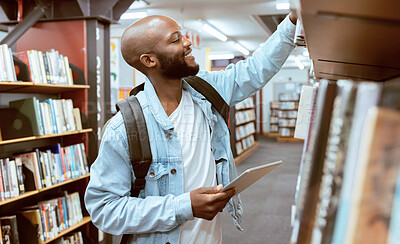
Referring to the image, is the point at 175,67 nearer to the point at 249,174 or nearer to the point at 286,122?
the point at 249,174

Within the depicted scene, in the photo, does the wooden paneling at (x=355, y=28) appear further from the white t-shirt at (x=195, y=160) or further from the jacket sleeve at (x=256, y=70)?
the white t-shirt at (x=195, y=160)

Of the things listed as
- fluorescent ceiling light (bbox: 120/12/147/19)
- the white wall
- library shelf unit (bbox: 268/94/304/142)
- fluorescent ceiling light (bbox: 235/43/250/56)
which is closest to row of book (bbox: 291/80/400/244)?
fluorescent ceiling light (bbox: 120/12/147/19)

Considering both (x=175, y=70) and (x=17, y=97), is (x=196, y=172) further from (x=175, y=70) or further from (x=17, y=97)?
(x=17, y=97)

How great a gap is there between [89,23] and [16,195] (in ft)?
5.89

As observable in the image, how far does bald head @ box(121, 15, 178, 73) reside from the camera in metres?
1.55

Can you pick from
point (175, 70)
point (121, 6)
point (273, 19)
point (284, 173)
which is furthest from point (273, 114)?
point (175, 70)

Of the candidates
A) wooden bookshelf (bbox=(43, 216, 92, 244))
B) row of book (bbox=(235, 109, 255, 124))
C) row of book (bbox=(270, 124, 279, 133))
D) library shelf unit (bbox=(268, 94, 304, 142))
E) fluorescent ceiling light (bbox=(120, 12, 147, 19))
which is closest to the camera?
wooden bookshelf (bbox=(43, 216, 92, 244))

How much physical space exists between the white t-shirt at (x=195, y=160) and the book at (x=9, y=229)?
1793mm

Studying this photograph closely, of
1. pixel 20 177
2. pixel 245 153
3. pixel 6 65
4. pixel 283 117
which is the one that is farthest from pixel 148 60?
pixel 283 117

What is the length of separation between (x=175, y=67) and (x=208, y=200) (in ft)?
1.96

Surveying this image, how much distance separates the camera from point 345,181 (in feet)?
1.07

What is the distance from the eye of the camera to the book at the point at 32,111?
9.26 feet

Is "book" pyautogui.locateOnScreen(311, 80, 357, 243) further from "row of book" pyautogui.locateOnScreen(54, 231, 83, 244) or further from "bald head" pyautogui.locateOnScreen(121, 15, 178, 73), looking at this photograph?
"row of book" pyautogui.locateOnScreen(54, 231, 83, 244)

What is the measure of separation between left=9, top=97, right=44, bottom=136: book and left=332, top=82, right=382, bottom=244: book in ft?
9.40
